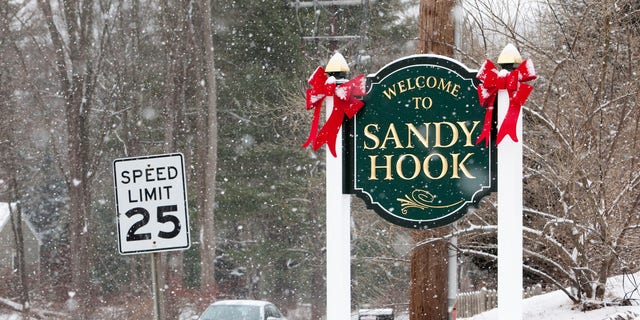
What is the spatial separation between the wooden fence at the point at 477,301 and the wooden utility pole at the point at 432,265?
9.21 meters

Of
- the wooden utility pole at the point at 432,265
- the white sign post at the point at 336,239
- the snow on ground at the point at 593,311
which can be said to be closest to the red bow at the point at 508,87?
the white sign post at the point at 336,239

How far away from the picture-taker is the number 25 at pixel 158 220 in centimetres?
873

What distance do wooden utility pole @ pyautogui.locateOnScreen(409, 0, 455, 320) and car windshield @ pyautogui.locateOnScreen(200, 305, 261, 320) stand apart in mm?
6614

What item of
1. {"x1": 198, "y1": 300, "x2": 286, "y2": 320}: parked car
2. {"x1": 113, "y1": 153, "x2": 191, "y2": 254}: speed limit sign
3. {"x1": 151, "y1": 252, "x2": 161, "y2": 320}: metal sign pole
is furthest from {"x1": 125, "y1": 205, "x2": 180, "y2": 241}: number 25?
{"x1": 198, "y1": 300, "x2": 286, "y2": 320}: parked car

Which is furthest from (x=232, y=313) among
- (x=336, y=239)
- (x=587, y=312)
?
(x=336, y=239)

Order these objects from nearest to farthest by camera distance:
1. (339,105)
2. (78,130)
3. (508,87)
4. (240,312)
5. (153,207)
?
(508,87), (339,105), (153,207), (240,312), (78,130)

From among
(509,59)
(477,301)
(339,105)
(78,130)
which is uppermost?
(78,130)

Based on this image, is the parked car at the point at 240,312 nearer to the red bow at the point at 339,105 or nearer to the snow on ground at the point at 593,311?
the snow on ground at the point at 593,311

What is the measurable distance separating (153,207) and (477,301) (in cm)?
1365

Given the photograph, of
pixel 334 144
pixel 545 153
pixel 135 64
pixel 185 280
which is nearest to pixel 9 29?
pixel 135 64

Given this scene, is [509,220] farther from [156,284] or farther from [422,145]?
[156,284]

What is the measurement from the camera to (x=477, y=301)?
21.3 meters

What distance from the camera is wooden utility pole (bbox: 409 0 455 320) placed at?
37.5 feet

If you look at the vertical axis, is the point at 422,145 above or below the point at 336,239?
above
